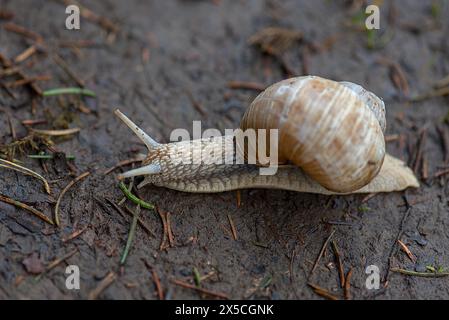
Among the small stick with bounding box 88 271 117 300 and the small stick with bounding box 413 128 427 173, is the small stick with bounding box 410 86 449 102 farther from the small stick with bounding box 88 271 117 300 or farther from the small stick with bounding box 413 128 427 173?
the small stick with bounding box 88 271 117 300

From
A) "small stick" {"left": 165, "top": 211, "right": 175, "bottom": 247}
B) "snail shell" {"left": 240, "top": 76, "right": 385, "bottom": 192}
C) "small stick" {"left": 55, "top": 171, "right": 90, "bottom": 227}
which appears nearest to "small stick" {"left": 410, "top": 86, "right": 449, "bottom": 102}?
"snail shell" {"left": 240, "top": 76, "right": 385, "bottom": 192}

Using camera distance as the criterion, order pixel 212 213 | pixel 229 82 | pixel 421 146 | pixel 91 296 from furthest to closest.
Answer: pixel 229 82 < pixel 421 146 < pixel 212 213 < pixel 91 296

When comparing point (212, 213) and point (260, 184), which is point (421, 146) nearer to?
point (260, 184)

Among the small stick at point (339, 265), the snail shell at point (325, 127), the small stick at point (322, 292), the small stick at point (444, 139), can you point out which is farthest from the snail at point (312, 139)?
the small stick at point (444, 139)

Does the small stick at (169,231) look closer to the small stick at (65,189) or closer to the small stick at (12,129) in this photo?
the small stick at (65,189)

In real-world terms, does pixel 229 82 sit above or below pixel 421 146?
above
